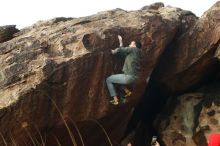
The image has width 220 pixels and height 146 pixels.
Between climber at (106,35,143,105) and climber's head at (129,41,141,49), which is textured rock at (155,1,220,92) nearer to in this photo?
climber's head at (129,41,141,49)

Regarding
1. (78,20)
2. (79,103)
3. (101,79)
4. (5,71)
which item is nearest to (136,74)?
(101,79)

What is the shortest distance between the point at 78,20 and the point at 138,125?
18.8ft

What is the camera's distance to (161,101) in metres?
20.9

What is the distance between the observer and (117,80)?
51.6ft

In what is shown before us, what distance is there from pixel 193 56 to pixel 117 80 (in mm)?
4112

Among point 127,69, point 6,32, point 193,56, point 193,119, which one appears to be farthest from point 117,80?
point 6,32

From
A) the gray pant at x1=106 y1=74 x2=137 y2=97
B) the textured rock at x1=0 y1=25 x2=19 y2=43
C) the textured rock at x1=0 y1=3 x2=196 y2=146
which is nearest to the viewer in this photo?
the textured rock at x1=0 y1=3 x2=196 y2=146

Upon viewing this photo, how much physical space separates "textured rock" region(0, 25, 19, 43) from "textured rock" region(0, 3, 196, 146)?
43 cm

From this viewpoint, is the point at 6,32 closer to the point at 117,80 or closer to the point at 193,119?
the point at 117,80

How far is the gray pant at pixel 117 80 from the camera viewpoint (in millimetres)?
15594

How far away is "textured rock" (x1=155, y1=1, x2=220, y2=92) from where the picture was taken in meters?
18.1

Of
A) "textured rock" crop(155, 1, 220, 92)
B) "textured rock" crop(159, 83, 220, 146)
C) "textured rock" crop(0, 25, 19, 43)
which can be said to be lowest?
"textured rock" crop(159, 83, 220, 146)

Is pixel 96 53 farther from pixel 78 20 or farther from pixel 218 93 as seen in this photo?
pixel 218 93

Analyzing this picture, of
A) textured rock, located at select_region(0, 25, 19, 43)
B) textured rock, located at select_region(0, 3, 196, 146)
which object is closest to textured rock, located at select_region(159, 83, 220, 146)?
textured rock, located at select_region(0, 3, 196, 146)
